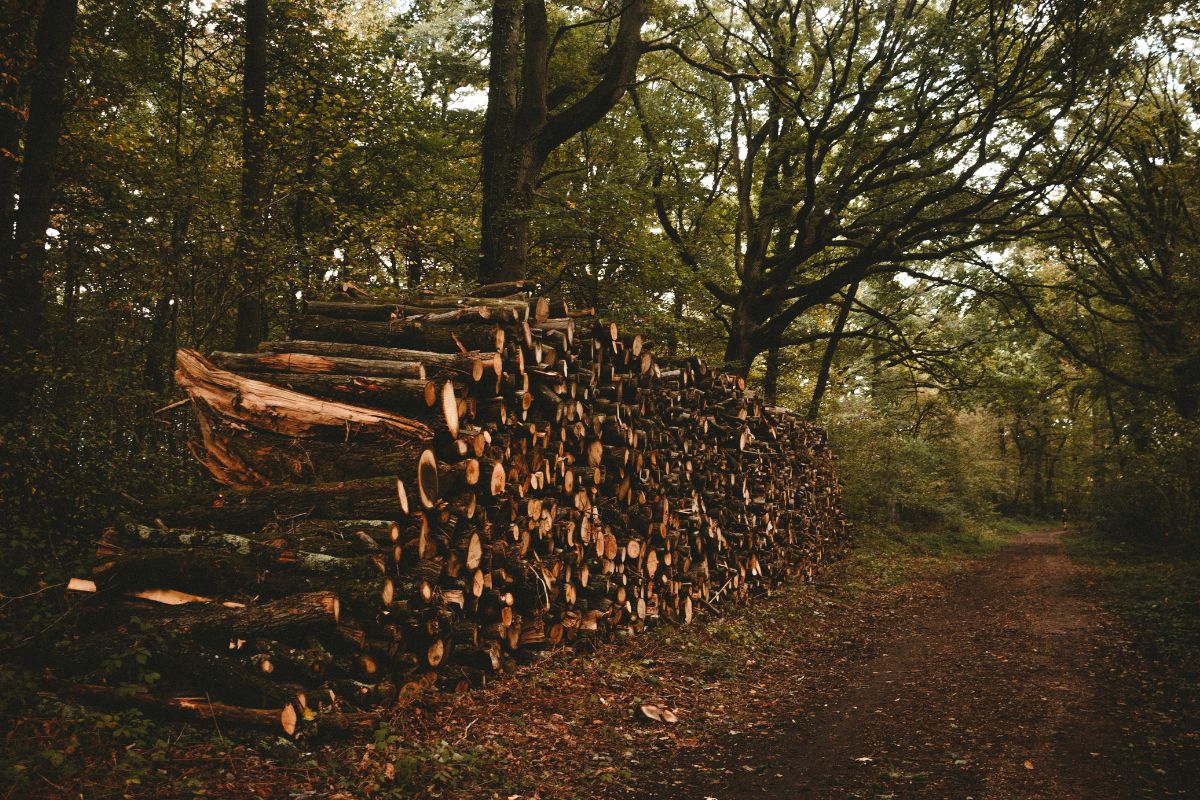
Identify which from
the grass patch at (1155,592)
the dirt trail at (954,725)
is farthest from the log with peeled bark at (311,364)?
the grass patch at (1155,592)

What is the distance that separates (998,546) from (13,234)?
89.7 ft

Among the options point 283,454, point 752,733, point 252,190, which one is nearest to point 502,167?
point 252,190

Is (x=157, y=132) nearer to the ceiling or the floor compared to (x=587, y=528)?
nearer to the ceiling

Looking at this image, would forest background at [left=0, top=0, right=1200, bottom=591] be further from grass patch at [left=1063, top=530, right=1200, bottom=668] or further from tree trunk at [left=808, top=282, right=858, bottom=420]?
grass patch at [left=1063, top=530, right=1200, bottom=668]

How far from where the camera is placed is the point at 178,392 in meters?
7.97

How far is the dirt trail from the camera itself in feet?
13.2

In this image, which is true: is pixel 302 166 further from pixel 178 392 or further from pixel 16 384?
pixel 16 384

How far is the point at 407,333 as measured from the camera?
18.9 ft

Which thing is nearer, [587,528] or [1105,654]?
[587,528]

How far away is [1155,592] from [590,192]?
1120cm

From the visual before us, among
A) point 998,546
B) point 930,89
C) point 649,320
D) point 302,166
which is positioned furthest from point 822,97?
point 998,546

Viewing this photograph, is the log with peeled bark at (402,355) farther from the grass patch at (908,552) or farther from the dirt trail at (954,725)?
the grass patch at (908,552)

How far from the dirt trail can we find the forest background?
5322 mm

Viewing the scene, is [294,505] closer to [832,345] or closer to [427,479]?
[427,479]
